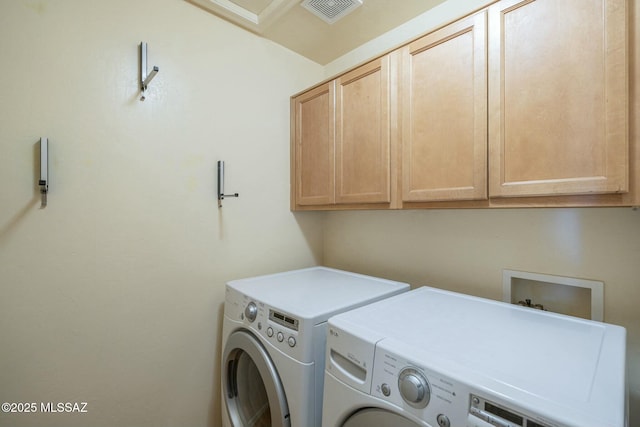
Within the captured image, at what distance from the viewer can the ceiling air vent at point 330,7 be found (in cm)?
147

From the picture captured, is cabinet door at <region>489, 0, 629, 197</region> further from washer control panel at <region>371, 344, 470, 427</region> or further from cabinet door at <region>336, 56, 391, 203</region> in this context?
washer control panel at <region>371, 344, 470, 427</region>

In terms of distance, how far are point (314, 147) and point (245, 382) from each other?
1.30 meters

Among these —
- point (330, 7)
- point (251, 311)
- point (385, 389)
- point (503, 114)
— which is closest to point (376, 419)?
point (385, 389)

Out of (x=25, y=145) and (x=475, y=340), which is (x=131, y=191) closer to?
(x=25, y=145)

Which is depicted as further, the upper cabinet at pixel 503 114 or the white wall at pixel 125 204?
the white wall at pixel 125 204

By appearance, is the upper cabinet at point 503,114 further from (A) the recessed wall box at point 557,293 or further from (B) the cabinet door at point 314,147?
(A) the recessed wall box at point 557,293

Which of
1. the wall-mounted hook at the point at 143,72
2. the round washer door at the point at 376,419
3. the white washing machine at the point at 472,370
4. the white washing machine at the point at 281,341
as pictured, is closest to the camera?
the white washing machine at the point at 472,370

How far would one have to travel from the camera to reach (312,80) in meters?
2.05

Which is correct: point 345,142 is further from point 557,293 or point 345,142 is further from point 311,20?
point 557,293

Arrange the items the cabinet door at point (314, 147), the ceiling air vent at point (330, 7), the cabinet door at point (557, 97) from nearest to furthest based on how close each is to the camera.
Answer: the cabinet door at point (557, 97), the ceiling air vent at point (330, 7), the cabinet door at point (314, 147)

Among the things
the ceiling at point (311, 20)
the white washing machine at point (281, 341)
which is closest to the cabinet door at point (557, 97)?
the ceiling at point (311, 20)

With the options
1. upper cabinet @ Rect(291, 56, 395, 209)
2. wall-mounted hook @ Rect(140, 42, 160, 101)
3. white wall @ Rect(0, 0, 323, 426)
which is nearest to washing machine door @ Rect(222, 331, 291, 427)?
white wall @ Rect(0, 0, 323, 426)

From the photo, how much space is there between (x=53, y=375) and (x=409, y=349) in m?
1.39

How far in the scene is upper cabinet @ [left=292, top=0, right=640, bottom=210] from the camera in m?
0.82
